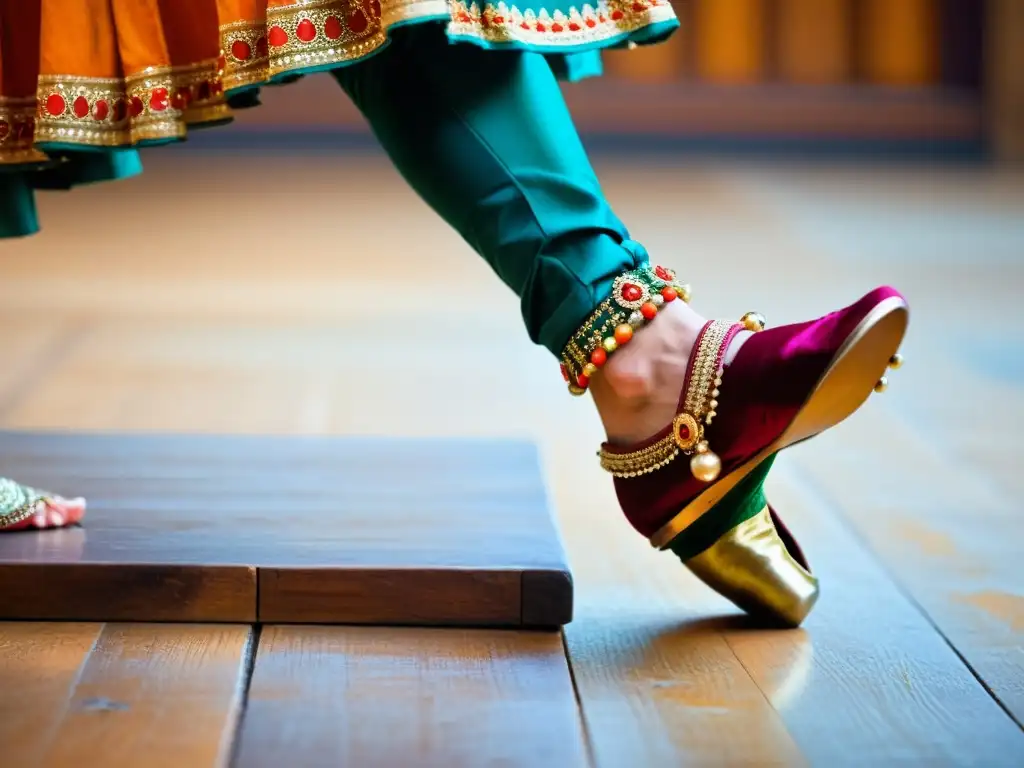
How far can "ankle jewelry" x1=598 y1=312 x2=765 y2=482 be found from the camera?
79 cm

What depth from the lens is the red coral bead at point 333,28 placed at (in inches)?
30.4

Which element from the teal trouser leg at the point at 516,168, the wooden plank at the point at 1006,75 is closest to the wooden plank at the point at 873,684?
the teal trouser leg at the point at 516,168

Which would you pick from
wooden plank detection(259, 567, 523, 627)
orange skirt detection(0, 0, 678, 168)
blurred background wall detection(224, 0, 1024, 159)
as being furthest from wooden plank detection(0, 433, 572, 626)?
blurred background wall detection(224, 0, 1024, 159)

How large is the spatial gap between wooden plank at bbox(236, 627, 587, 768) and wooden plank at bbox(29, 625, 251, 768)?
0.05ft

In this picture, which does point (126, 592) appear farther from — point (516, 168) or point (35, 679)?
point (516, 168)

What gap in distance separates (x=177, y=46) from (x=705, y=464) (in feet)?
1.31

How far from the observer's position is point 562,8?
798 mm

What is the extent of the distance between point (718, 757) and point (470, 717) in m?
0.13

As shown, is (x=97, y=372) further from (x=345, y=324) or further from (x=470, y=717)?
(x=470, y=717)

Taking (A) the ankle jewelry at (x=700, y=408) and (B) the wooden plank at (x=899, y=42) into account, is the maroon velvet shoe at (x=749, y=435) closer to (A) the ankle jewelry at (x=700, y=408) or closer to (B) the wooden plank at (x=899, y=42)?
(A) the ankle jewelry at (x=700, y=408)

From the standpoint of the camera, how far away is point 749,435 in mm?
772

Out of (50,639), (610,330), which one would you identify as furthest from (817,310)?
(50,639)

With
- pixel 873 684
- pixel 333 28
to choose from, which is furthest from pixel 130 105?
pixel 873 684

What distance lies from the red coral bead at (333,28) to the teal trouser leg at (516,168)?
0.04 meters
